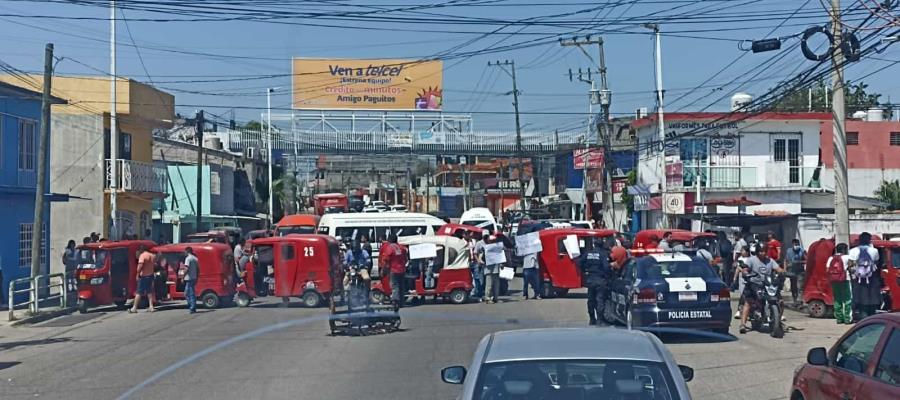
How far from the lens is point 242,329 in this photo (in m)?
21.2

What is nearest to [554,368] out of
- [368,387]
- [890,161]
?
[368,387]

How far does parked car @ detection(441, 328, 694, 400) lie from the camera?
20.4 ft

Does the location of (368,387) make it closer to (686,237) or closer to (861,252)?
(861,252)

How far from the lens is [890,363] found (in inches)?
289

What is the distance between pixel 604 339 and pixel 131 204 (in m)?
40.0

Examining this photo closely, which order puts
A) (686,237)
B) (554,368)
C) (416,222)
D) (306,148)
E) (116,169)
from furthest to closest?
(306,148) → (116,169) → (416,222) → (686,237) → (554,368)

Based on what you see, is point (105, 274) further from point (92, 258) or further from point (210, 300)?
point (210, 300)

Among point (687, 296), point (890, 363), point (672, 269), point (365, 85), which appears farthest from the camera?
point (365, 85)

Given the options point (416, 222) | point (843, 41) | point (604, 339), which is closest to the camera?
point (604, 339)

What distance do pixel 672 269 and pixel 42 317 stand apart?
14.8 metres

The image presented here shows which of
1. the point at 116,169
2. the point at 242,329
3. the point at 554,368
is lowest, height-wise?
the point at 242,329

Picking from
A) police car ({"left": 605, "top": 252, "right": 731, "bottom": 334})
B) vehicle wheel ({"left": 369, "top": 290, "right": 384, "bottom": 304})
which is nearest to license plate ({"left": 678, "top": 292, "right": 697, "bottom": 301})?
police car ({"left": 605, "top": 252, "right": 731, "bottom": 334})

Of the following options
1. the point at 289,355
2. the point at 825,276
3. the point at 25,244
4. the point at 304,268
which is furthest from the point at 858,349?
the point at 25,244

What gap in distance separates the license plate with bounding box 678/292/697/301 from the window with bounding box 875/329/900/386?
10.2 metres
